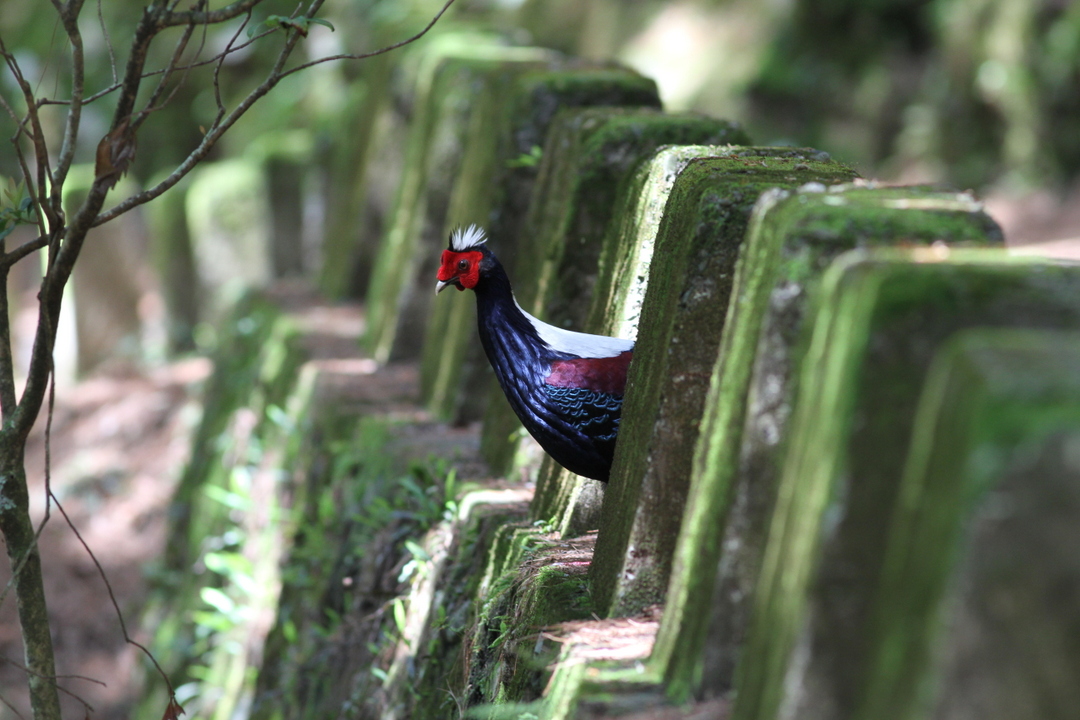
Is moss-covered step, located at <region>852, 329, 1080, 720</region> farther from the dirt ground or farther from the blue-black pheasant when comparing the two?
the dirt ground

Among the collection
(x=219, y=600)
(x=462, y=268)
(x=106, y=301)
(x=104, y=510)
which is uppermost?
(x=462, y=268)

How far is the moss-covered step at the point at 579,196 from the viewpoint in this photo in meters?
3.53

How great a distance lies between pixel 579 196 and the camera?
3.70 meters

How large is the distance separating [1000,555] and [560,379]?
192 cm

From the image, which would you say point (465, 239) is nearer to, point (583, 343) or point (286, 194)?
point (583, 343)

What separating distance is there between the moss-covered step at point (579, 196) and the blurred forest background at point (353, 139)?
429cm

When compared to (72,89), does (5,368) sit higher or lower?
lower

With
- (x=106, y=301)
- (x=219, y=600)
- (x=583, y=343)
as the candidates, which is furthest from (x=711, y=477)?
(x=106, y=301)

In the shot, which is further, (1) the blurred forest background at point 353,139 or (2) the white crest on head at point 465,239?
(1) the blurred forest background at point 353,139

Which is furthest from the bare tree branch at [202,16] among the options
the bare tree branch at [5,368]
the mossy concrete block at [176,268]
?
the mossy concrete block at [176,268]

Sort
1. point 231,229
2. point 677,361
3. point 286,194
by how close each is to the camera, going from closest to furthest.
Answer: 1. point 677,361
2. point 231,229
3. point 286,194

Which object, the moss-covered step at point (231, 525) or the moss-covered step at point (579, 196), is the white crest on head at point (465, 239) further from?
the moss-covered step at point (231, 525)

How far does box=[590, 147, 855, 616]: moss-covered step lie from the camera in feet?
7.82

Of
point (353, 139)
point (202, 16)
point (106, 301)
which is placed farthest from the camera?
point (106, 301)
